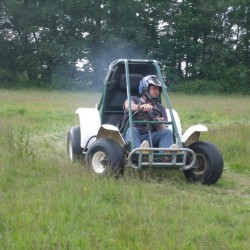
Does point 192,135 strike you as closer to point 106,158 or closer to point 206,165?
point 206,165

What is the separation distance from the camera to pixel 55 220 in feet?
14.6

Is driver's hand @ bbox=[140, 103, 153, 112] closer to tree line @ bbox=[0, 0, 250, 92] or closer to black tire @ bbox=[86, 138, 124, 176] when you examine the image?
black tire @ bbox=[86, 138, 124, 176]

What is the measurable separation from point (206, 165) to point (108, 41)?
3099 centimetres

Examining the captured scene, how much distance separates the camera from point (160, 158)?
21.0ft

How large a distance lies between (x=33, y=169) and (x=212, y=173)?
83.1 inches

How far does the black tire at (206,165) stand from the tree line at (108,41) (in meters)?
29.3

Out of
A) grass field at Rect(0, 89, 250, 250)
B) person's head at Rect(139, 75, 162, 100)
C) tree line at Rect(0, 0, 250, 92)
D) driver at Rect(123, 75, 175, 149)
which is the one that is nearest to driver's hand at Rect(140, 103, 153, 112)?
driver at Rect(123, 75, 175, 149)

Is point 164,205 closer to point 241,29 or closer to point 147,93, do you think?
point 147,93

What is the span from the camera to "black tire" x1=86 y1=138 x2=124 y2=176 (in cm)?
623

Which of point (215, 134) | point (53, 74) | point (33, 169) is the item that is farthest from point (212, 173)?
point (53, 74)

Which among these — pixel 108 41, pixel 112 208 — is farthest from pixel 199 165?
pixel 108 41

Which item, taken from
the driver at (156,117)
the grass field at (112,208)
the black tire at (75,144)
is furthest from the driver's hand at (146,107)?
the black tire at (75,144)

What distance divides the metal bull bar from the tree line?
2964 centimetres

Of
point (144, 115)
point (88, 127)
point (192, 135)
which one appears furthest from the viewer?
point (88, 127)
